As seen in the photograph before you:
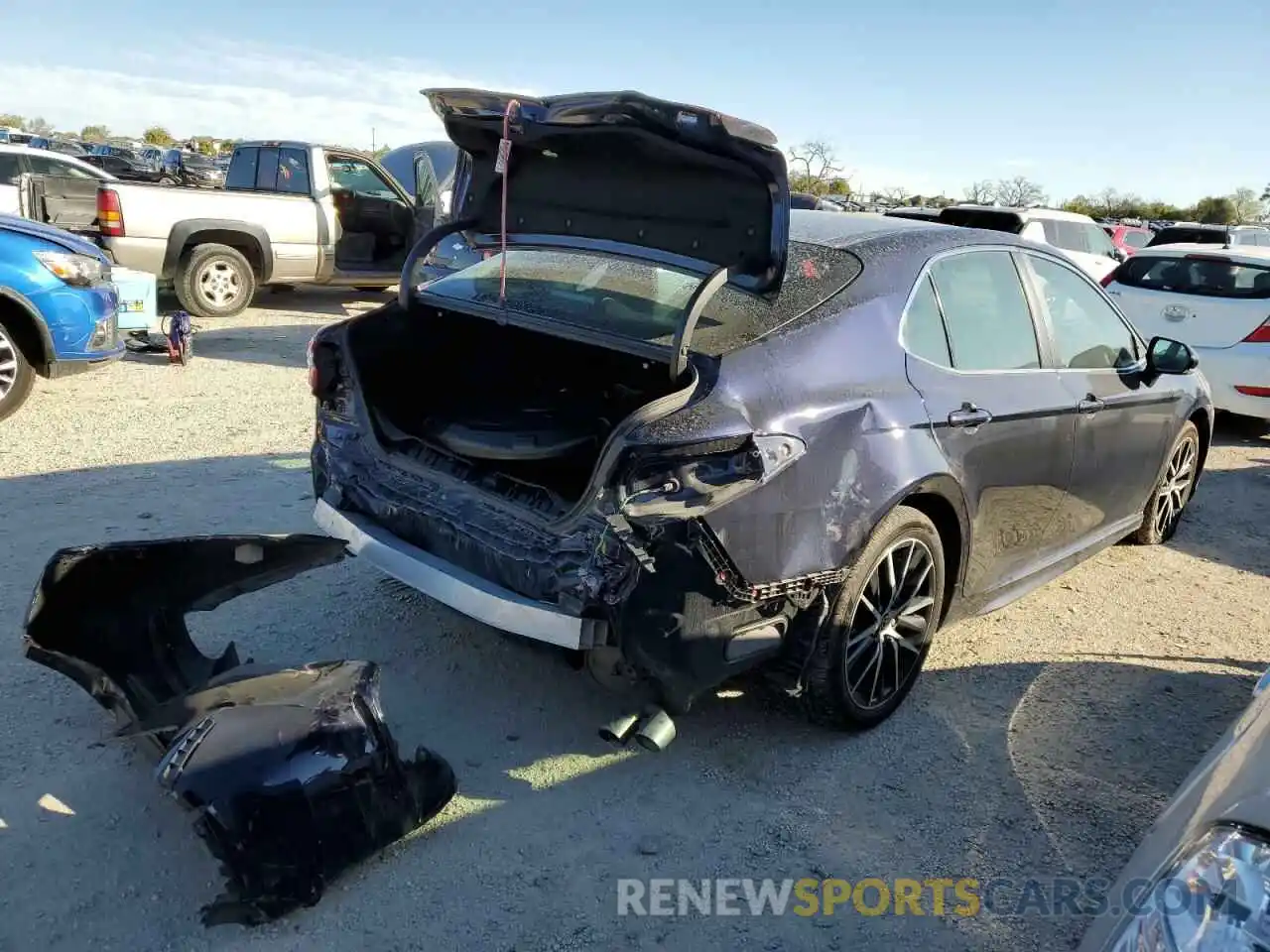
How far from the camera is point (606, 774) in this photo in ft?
10.5

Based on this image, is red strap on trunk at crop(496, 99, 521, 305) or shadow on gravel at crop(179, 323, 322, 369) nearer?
red strap on trunk at crop(496, 99, 521, 305)

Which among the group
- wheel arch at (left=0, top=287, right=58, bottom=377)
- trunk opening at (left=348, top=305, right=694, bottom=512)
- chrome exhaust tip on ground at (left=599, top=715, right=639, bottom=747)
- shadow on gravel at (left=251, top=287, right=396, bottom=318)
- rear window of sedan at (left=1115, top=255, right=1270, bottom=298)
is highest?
rear window of sedan at (left=1115, top=255, right=1270, bottom=298)

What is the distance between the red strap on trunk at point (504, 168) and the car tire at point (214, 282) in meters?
7.87

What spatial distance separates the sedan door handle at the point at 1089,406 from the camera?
13.7 ft

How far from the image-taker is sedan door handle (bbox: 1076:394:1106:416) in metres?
4.18

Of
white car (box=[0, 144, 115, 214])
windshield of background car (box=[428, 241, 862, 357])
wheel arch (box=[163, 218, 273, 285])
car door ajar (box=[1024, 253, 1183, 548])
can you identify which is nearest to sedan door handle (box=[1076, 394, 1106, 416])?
car door ajar (box=[1024, 253, 1183, 548])

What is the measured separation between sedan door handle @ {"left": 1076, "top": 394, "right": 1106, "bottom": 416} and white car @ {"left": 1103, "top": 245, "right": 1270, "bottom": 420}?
13.8 feet

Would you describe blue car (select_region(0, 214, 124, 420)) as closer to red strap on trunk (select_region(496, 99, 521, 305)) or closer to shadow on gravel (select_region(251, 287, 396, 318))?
red strap on trunk (select_region(496, 99, 521, 305))

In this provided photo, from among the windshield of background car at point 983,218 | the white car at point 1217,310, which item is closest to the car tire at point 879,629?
the white car at point 1217,310

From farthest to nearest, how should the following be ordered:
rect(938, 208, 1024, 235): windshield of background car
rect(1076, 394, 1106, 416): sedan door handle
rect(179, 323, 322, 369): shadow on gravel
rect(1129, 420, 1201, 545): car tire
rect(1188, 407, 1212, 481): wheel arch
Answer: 1. rect(938, 208, 1024, 235): windshield of background car
2. rect(179, 323, 322, 369): shadow on gravel
3. rect(1188, 407, 1212, 481): wheel arch
4. rect(1129, 420, 1201, 545): car tire
5. rect(1076, 394, 1106, 416): sedan door handle

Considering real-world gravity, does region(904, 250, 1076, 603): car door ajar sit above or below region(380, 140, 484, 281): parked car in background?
below

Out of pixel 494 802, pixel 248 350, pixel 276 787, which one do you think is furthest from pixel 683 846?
pixel 248 350

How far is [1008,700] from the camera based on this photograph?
3.86 metres

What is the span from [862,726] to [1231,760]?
1.69 m
